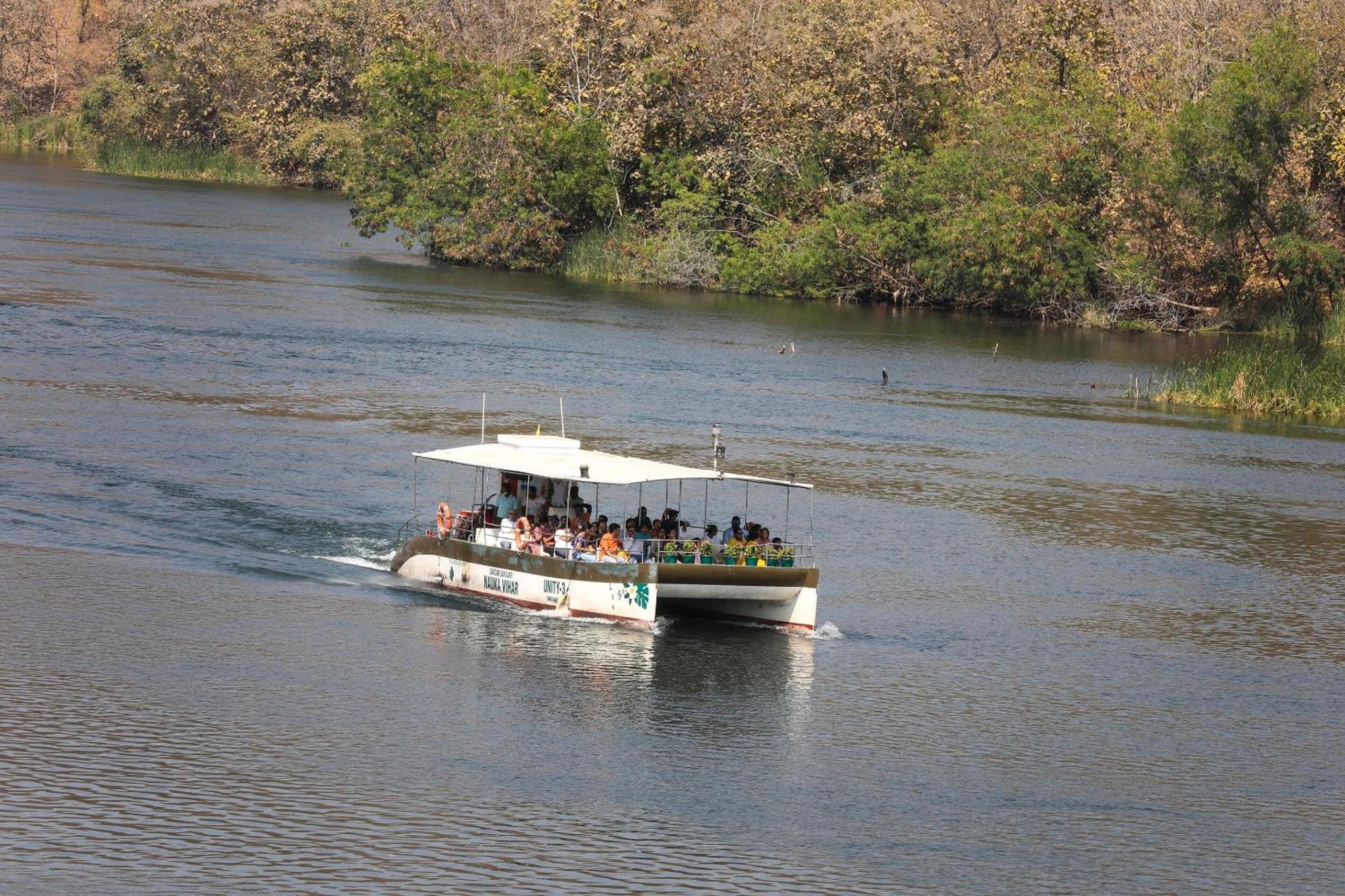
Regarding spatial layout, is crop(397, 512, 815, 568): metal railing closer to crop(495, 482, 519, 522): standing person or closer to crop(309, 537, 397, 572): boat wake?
crop(495, 482, 519, 522): standing person

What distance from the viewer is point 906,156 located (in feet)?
316

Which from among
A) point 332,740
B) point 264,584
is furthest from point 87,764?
point 264,584

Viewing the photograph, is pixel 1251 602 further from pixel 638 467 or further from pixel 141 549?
pixel 141 549

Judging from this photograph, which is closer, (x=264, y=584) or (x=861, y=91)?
(x=264, y=584)

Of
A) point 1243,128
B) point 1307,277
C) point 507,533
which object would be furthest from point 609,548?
point 1307,277

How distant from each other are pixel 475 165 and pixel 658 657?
71918 mm

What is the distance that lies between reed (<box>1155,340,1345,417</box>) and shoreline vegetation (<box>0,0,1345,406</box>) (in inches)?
88.3

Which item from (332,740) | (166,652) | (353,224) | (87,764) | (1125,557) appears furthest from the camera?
(353,224)

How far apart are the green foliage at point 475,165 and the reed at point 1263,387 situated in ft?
131

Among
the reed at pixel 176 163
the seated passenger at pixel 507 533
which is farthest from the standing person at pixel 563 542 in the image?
the reed at pixel 176 163

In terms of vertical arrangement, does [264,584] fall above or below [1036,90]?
below

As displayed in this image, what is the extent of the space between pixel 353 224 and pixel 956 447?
5992 centimetres

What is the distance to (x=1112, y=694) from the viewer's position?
112 ft

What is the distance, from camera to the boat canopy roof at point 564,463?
36969 mm
